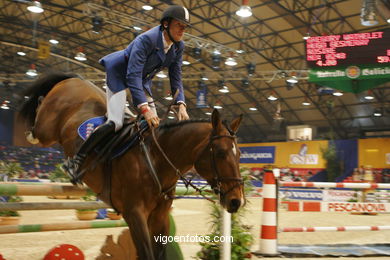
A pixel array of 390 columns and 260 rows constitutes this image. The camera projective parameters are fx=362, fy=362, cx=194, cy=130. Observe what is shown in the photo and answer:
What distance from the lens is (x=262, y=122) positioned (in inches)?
1300

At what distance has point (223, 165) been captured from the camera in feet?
7.58

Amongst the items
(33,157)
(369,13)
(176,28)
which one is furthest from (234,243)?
(33,157)

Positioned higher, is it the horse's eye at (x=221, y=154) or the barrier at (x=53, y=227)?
the horse's eye at (x=221, y=154)

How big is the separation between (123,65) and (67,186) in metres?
1.09

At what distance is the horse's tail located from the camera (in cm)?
368

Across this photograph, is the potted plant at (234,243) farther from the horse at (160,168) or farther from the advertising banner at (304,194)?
the advertising banner at (304,194)

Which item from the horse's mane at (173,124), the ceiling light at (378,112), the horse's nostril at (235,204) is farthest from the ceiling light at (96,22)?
the ceiling light at (378,112)

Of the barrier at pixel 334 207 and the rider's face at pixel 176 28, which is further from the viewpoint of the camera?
the barrier at pixel 334 207

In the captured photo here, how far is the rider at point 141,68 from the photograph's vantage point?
8.55 feet

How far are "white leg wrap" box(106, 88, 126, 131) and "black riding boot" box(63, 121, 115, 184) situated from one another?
0.05m

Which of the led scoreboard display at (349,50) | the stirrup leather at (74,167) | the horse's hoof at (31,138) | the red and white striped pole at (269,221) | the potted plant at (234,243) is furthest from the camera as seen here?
the led scoreboard display at (349,50)

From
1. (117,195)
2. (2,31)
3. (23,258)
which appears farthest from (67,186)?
(2,31)

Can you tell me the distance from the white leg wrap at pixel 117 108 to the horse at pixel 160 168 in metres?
0.26

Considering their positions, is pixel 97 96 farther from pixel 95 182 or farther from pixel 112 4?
pixel 112 4
